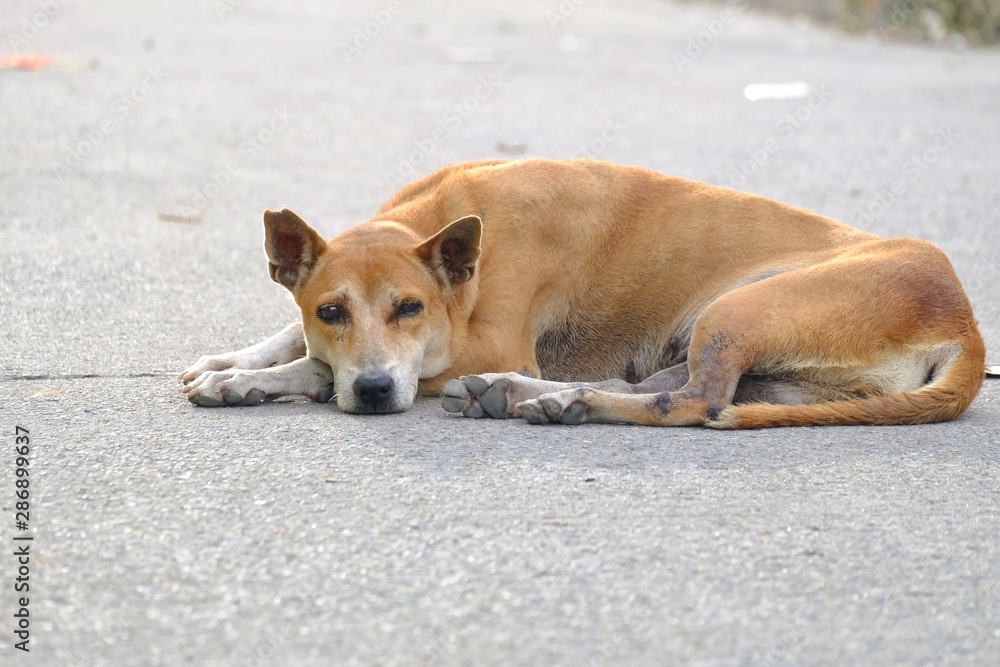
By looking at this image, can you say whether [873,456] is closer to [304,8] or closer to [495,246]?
[495,246]

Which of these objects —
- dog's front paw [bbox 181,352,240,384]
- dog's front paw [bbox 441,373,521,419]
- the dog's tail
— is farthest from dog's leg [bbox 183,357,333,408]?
the dog's tail

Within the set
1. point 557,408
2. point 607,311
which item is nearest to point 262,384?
point 557,408

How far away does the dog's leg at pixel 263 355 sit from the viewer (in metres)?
5.21

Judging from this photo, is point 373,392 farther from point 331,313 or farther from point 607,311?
point 607,311

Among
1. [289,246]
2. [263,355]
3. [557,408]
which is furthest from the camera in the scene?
[263,355]

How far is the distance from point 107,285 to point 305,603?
4012 millimetres

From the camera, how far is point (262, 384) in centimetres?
494

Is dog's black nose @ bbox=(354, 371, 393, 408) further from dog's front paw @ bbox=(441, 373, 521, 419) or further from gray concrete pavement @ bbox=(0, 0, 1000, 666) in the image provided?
dog's front paw @ bbox=(441, 373, 521, 419)

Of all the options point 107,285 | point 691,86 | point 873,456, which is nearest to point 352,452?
point 873,456

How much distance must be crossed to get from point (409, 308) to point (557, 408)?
73 cm

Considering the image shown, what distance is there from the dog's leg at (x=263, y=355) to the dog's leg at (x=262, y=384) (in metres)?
0.22

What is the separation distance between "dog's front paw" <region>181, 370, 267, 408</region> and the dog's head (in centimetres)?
30

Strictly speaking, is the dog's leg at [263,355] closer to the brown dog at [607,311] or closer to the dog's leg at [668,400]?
the brown dog at [607,311]

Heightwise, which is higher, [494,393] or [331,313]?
[331,313]
